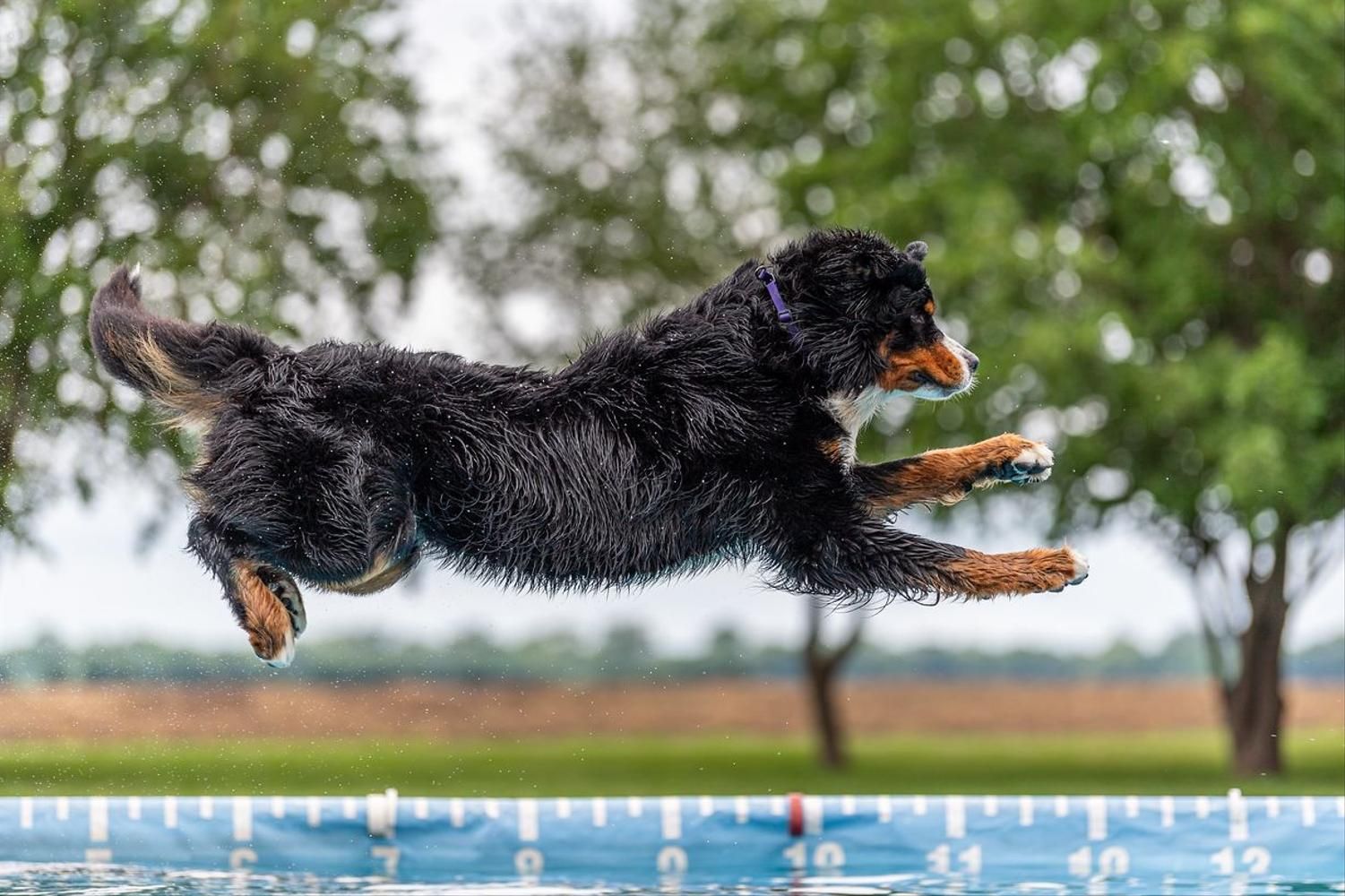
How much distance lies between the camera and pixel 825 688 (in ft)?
60.8

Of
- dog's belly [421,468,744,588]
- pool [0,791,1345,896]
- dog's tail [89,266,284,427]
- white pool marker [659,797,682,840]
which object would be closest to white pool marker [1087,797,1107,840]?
pool [0,791,1345,896]

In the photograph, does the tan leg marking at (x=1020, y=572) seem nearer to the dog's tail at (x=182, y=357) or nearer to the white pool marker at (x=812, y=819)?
the dog's tail at (x=182, y=357)

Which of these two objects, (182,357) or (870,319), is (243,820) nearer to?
(182,357)

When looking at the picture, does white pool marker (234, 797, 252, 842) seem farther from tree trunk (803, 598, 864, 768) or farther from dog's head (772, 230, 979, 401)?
tree trunk (803, 598, 864, 768)

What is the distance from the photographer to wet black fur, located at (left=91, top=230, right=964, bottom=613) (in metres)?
4.53

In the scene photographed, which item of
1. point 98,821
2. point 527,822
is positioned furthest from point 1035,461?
point 98,821

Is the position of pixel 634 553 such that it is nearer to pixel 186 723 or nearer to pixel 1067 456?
pixel 1067 456

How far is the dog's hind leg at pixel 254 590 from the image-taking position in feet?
14.3

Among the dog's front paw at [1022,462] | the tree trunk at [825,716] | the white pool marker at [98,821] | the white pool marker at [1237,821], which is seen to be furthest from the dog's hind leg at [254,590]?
the tree trunk at [825,716]

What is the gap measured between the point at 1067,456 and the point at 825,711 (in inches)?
223

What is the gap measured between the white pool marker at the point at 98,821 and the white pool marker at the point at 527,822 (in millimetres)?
1806

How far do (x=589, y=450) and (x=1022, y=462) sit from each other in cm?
134

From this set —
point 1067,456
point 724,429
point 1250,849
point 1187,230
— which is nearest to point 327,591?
point 724,429

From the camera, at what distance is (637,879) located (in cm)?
639
